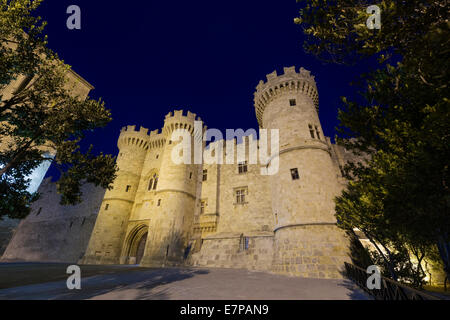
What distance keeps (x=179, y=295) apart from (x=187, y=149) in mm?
16370

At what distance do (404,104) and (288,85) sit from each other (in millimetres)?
10914

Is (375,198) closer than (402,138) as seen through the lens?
No

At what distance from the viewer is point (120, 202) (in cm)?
2053

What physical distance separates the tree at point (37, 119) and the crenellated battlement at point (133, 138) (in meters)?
16.6

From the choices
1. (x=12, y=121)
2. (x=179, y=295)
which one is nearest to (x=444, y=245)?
(x=179, y=295)

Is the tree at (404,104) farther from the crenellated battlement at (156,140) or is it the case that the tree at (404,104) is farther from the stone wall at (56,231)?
the stone wall at (56,231)

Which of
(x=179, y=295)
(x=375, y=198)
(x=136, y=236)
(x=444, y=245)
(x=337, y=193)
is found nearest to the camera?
(x=179, y=295)

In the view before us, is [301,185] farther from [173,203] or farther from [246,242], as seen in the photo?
[173,203]

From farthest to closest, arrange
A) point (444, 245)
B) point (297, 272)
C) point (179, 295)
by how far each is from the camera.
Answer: point (297, 272) → point (444, 245) → point (179, 295)

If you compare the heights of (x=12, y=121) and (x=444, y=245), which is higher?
(x=12, y=121)

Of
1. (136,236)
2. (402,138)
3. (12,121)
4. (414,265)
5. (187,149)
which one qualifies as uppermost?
(187,149)

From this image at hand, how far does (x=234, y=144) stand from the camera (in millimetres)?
20031

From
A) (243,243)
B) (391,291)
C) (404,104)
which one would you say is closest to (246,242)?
(243,243)
